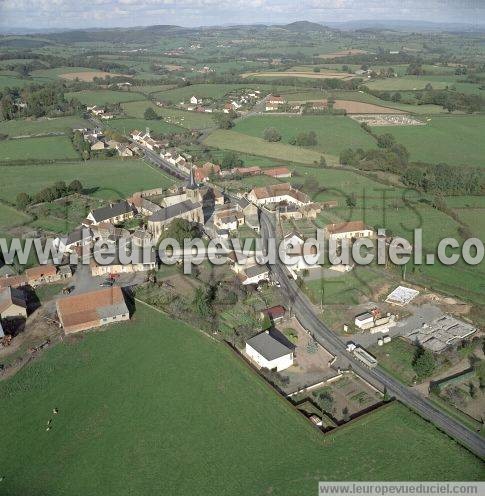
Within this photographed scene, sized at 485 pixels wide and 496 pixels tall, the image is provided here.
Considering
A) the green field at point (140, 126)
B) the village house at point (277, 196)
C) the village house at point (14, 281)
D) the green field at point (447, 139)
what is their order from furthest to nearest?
the green field at point (140, 126) → the green field at point (447, 139) → the village house at point (277, 196) → the village house at point (14, 281)

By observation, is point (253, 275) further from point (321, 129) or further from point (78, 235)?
point (321, 129)

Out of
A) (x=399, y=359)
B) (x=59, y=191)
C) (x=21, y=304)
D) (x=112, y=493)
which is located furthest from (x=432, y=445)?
(x=59, y=191)

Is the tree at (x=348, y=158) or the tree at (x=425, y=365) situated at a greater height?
the tree at (x=348, y=158)

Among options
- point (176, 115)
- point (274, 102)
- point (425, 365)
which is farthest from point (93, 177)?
point (274, 102)

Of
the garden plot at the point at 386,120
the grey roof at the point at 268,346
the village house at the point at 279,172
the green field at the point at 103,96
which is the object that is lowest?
the grey roof at the point at 268,346

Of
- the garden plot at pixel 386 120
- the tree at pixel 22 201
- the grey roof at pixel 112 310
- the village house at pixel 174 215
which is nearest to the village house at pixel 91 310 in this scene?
the grey roof at pixel 112 310

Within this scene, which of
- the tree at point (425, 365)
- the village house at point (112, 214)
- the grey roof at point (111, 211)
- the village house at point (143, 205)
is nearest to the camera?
the tree at point (425, 365)

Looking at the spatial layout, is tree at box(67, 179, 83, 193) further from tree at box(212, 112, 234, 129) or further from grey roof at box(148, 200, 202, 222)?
tree at box(212, 112, 234, 129)

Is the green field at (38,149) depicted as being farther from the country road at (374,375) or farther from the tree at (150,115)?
the country road at (374,375)
